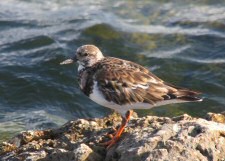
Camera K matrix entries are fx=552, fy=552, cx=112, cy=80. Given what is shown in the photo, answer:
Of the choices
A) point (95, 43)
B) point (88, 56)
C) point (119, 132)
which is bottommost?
point (95, 43)

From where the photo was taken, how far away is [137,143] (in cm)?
384

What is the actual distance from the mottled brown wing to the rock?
0.71ft

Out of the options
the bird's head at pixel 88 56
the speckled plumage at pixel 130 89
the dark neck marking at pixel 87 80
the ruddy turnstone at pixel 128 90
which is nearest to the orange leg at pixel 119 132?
the ruddy turnstone at pixel 128 90

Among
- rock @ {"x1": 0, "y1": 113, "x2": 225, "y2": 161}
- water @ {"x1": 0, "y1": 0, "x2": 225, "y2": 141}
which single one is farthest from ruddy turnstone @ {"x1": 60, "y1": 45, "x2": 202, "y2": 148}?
water @ {"x1": 0, "y1": 0, "x2": 225, "y2": 141}

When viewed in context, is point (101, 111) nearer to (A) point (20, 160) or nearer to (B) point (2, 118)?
(B) point (2, 118)

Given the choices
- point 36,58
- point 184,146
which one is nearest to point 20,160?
Answer: point 184,146

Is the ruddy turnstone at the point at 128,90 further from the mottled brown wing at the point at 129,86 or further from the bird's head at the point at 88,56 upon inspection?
the bird's head at the point at 88,56

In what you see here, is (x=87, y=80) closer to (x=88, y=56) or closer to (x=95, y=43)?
(x=88, y=56)

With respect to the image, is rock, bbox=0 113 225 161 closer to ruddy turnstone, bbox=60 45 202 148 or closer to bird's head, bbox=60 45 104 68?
ruddy turnstone, bbox=60 45 202 148

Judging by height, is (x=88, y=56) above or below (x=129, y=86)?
above

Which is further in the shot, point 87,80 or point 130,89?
point 87,80

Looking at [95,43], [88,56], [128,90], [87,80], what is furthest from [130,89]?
[95,43]

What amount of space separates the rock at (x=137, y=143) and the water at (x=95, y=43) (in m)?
2.08

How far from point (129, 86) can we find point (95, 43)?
4.62 meters
